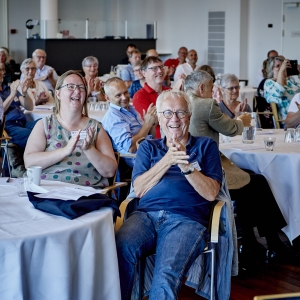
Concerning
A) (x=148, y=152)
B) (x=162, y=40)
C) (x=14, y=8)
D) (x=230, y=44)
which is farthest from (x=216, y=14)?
(x=148, y=152)

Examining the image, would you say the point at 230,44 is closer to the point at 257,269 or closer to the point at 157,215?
the point at 257,269

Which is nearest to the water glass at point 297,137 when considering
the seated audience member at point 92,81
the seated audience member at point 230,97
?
the seated audience member at point 230,97

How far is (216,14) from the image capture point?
1788 centimetres

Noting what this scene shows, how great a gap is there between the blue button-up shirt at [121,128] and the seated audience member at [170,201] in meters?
1.42

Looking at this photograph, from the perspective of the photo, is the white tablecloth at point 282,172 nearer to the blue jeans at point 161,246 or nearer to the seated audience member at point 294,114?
the blue jeans at point 161,246

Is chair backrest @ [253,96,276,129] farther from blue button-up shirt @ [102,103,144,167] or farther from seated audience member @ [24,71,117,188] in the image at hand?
seated audience member @ [24,71,117,188]

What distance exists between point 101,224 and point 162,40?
17290 millimetres

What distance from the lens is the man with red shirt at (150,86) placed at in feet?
18.9

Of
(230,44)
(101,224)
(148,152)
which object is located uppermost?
(230,44)

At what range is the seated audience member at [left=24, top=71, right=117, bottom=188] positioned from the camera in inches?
142

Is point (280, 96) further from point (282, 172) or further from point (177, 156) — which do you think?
point (177, 156)

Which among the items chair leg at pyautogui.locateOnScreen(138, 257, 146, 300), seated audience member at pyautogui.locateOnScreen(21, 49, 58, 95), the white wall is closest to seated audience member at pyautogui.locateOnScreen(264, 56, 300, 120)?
seated audience member at pyautogui.locateOnScreen(21, 49, 58, 95)

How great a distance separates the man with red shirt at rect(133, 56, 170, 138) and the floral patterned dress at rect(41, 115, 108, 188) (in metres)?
2.03

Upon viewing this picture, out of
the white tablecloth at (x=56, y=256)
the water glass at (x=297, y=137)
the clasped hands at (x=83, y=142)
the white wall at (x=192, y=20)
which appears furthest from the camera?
the white wall at (x=192, y=20)
